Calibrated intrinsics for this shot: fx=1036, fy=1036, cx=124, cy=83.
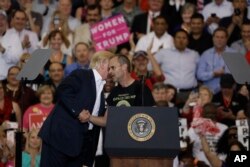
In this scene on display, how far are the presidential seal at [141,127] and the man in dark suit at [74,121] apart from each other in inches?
36.0

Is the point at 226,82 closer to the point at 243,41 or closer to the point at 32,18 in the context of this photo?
the point at 243,41

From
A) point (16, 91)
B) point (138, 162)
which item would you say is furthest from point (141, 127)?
point (16, 91)

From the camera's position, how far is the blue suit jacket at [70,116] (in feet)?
34.7

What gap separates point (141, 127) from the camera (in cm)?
968

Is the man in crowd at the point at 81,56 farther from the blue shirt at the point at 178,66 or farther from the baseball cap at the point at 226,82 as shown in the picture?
the baseball cap at the point at 226,82

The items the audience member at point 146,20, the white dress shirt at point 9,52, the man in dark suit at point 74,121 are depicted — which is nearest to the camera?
the man in dark suit at point 74,121

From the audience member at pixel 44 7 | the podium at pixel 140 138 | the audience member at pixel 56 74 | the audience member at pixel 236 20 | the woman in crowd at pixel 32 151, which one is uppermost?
the audience member at pixel 44 7

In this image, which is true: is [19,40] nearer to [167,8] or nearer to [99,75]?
[167,8]

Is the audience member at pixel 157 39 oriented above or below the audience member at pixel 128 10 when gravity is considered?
below

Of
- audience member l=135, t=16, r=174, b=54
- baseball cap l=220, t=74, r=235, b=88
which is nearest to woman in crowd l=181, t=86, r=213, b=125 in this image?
baseball cap l=220, t=74, r=235, b=88

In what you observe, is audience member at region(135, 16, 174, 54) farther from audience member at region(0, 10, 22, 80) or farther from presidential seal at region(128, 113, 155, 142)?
presidential seal at region(128, 113, 155, 142)

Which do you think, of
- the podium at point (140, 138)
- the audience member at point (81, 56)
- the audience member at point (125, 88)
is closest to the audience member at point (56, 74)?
the audience member at point (81, 56)

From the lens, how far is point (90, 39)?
16.4 meters

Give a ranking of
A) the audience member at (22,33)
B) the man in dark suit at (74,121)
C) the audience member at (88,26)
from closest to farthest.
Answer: the man in dark suit at (74,121)
the audience member at (22,33)
the audience member at (88,26)
